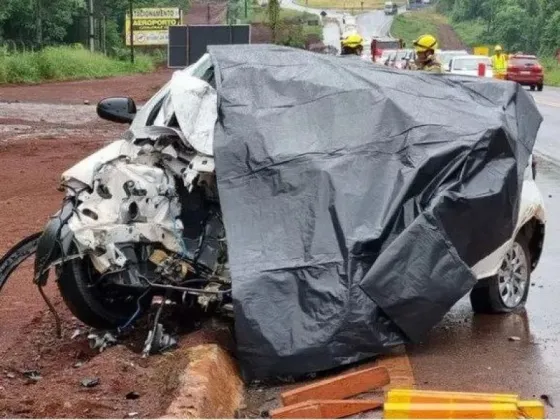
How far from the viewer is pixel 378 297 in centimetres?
670

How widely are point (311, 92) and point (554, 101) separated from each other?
30011 mm

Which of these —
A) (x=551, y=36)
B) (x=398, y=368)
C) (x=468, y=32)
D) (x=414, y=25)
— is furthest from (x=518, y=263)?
(x=414, y=25)

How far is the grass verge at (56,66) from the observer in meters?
41.3

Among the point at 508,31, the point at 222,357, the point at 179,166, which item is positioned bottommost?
the point at 508,31

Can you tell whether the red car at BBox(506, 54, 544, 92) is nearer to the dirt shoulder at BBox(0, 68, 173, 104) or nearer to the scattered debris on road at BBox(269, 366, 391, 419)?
the dirt shoulder at BBox(0, 68, 173, 104)

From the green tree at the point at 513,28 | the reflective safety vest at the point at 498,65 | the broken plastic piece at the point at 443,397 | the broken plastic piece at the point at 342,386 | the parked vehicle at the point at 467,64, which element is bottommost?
the green tree at the point at 513,28

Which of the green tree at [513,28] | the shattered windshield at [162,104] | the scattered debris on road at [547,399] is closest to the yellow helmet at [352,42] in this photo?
the shattered windshield at [162,104]

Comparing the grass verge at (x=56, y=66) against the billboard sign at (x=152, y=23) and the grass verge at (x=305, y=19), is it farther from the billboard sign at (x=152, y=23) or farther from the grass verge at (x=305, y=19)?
the grass verge at (x=305, y=19)

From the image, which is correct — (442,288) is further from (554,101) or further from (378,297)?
(554,101)

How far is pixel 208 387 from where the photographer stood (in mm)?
5965

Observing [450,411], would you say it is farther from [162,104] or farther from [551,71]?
[551,71]

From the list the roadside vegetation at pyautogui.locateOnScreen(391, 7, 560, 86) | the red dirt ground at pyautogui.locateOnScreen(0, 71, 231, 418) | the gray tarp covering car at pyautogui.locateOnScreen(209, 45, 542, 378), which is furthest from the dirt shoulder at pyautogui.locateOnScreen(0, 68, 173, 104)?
the roadside vegetation at pyautogui.locateOnScreen(391, 7, 560, 86)

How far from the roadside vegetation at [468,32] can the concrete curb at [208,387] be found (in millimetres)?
60787

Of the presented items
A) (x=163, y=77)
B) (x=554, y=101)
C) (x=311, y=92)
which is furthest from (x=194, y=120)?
(x=163, y=77)
